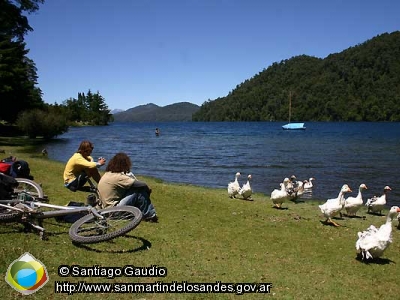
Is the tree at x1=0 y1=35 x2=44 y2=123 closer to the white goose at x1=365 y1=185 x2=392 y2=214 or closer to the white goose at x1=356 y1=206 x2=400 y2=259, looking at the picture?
the white goose at x1=365 y1=185 x2=392 y2=214

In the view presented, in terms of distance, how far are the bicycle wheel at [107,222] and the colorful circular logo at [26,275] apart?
1.00 metres

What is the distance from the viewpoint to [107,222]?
7582mm

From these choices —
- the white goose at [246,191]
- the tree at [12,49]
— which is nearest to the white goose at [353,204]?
the white goose at [246,191]

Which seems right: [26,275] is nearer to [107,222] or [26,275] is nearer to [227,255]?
[107,222]

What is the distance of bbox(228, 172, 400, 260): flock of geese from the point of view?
8.78m

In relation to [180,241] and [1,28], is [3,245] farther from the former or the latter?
[1,28]

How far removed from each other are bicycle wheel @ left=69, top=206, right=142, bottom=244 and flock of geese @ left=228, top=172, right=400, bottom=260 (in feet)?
16.9

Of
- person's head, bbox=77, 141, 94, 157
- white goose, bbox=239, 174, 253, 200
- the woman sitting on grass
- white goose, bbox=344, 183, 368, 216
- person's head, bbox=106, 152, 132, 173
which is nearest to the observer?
the woman sitting on grass

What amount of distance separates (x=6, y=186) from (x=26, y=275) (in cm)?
323

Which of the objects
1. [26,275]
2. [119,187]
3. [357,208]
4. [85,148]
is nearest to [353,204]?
[357,208]

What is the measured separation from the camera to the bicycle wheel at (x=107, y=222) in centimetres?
732

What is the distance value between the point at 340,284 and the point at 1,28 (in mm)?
43846

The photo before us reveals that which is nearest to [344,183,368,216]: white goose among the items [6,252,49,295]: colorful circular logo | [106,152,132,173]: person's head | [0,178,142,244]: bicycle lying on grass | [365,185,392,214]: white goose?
[365,185,392,214]: white goose

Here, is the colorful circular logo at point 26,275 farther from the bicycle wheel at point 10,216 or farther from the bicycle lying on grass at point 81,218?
the bicycle wheel at point 10,216
